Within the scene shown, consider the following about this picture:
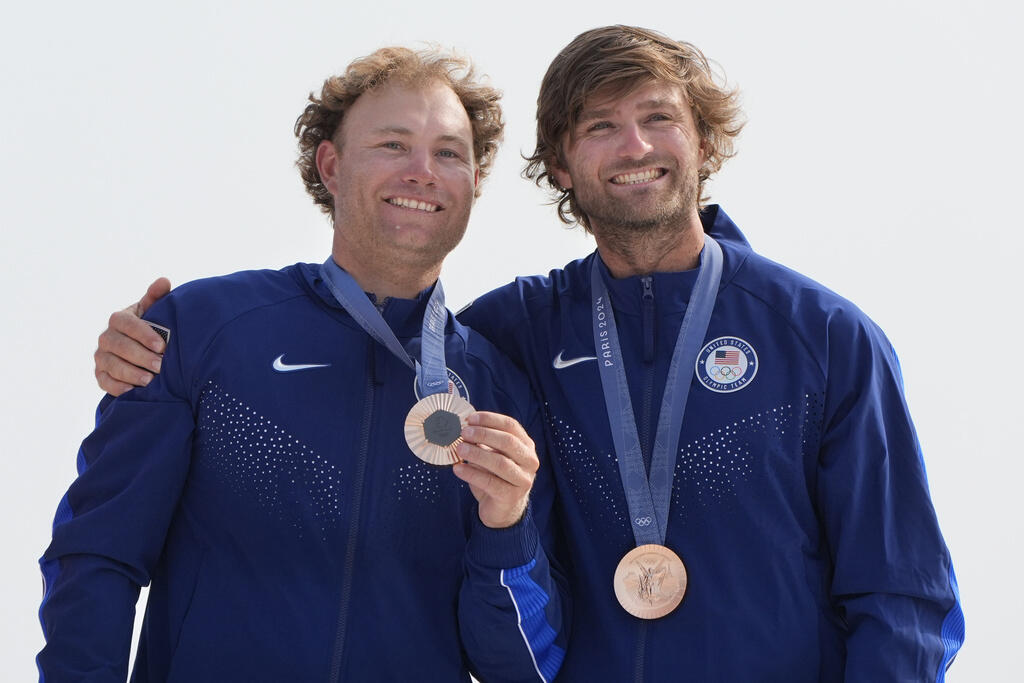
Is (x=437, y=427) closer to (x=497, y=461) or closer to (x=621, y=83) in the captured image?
(x=497, y=461)

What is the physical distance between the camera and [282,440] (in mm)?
2828

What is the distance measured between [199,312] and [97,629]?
0.86m

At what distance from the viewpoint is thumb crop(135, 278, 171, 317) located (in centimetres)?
299

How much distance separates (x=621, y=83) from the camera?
3383mm

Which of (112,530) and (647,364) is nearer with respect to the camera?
(112,530)

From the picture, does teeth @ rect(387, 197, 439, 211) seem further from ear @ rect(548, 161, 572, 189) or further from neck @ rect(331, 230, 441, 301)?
ear @ rect(548, 161, 572, 189)

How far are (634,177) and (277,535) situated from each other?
150cm

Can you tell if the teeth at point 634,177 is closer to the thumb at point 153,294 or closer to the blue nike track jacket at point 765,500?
the blue nike track jacket at point 765,500

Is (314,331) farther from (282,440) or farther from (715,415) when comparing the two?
(715,415)

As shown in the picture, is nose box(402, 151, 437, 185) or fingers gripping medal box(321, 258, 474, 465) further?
nose box(402, 151, 437, 185)

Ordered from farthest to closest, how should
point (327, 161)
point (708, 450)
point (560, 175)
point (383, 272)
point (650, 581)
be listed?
1. point (560, 175)
2. point (327, 161)
3. point (383, 272)
4. point (708, 450)
5. point (650, 581)

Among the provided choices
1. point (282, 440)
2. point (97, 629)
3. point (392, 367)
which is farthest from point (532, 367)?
point (97, 629)

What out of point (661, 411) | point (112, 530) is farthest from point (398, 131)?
point (112, 530)

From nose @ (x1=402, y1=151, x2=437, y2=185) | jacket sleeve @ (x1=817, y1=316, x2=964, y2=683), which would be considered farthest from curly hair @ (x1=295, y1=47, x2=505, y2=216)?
jacket sleeve @ (x1=817, y1=316, x2=964, y2=683)
